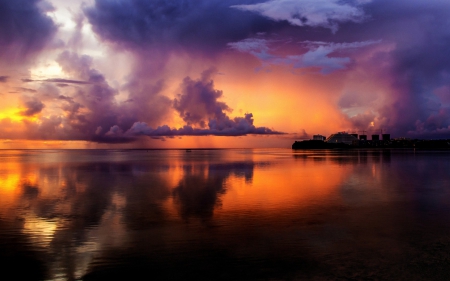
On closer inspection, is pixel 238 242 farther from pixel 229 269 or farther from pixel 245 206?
pixel 245 206

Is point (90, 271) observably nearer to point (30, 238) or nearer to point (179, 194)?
point (30, 238)

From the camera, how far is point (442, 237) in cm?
1504

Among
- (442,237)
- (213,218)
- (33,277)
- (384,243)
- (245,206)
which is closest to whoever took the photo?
(33,277)

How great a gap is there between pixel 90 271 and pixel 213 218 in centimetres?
907

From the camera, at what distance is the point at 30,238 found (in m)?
15.2

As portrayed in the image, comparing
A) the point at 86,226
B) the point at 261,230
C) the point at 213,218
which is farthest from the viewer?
the point at 213,218

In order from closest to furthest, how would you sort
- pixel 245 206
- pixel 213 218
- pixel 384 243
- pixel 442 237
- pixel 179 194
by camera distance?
pixel 384 243, pixel 442 237, pixel 213 218, pixel 245 206, pixel 179 194

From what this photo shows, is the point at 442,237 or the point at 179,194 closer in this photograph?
the point at 442,237

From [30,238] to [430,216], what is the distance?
20726 millimetres

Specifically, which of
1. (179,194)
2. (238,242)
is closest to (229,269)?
(238,242)

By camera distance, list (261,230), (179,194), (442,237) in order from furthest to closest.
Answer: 1. (179,194)
2. (261,230)
3. (442,237)

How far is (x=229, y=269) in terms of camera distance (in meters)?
11.2

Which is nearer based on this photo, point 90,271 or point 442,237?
point 90,271

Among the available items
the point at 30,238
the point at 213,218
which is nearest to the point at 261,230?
the point at 213,218
